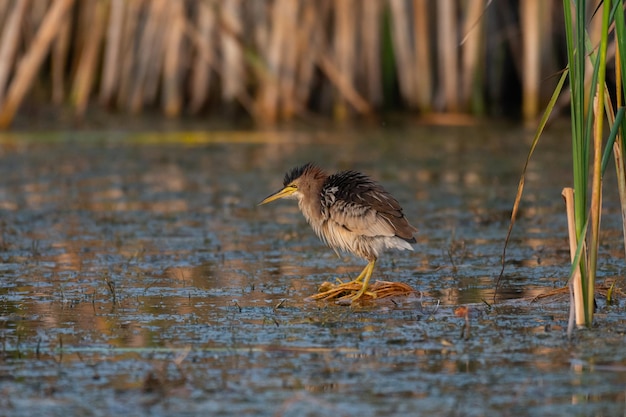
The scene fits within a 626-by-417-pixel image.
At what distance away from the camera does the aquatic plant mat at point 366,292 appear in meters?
6.73

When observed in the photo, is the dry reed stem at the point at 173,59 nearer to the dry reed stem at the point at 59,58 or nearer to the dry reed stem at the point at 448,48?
the dry reed stem at the point at 59,58

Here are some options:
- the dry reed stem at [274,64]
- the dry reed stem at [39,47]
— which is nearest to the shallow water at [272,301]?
the dry reed stem at [39,47]

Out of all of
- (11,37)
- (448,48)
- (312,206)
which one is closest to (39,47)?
(11,37)

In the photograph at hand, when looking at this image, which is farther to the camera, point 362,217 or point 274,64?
point 274,64

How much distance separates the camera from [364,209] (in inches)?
271

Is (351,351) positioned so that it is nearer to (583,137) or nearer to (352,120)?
(583,137)

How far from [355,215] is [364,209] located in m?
0.07

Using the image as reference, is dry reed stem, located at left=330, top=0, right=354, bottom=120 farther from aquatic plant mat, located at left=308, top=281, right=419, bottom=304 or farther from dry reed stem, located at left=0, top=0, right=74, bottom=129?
aquatic plant mat, located at left=308, top=281, right=419, bottom=304

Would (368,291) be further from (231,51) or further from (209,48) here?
(231,51)

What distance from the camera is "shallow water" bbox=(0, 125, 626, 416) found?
4.70 m

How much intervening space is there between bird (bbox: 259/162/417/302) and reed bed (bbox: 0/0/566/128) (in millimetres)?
8257

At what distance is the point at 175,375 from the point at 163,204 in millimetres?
6218

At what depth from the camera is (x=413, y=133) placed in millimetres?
15867

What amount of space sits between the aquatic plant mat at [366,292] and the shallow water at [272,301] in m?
0.09
